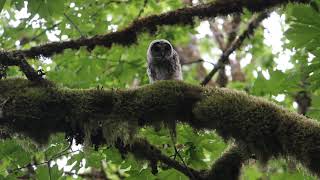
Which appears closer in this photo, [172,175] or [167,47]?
[172,175]

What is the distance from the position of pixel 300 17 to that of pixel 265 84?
4.88ft

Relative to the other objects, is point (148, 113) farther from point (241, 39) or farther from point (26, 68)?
point (241, 39)

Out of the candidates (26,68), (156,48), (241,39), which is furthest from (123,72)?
(26,68)

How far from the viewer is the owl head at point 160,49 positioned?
18.5 ft

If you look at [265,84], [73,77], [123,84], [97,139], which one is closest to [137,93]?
[97,139]

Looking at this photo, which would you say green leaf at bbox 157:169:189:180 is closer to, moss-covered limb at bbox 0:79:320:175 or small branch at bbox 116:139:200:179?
small branch at bbox 116:139:200:179

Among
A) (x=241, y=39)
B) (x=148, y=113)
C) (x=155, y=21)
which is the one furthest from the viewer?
(x=241, y=39)

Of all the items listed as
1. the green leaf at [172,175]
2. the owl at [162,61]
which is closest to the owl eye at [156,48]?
the owl at [162,61]

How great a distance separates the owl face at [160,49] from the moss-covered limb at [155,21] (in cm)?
58

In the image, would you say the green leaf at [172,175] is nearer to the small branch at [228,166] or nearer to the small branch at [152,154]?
the small branch at [152,154]

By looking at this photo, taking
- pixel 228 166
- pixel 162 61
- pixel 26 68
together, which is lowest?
pixel 228 166

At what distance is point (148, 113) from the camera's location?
3113 mm

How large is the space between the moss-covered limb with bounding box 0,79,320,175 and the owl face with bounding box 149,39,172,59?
2460 millimetres

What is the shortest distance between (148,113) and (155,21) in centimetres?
199
